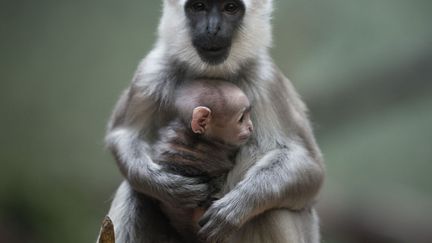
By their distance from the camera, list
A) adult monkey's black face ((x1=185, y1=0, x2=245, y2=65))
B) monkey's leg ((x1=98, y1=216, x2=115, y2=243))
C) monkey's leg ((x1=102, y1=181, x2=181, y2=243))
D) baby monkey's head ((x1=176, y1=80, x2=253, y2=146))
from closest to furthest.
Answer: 1. monkey's leg ((x1=98, y1=216, x2=115, y2=243))
2. baby monkey's head ((x1=176, y1=80, x2=253, y2=146))
3. adult monkey's black face ((x1=185, y1=0, x2=245, y2=65))
4. monkey's leg ((x1=102, y1=181, x2=181, y2=243))

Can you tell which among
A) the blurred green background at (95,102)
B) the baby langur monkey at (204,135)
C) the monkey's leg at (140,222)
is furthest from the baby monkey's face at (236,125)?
the blurred green background at (95,102)

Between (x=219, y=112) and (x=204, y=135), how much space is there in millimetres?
254

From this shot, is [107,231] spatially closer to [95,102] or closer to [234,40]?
[234,40]

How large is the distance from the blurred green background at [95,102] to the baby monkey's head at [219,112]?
6188 mm

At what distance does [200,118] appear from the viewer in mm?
6016

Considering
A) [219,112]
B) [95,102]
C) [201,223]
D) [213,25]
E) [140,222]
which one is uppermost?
[213,25]

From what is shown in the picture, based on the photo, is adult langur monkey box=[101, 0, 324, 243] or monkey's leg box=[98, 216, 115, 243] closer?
monkey's leg box=[98, 216, 115, 243]

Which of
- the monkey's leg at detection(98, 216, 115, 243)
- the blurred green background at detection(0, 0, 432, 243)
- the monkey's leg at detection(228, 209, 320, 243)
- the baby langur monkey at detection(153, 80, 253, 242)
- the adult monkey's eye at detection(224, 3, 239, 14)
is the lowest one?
the blurred green background at detection(0, 0, 432, 243)

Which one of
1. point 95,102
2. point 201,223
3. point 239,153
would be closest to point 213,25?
point 239,153

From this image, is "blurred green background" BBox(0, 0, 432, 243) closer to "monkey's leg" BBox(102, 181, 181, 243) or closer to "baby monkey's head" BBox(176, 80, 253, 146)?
"monkey's leg" BBox(102, 181, 181, 243)

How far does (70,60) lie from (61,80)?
1.19 feet

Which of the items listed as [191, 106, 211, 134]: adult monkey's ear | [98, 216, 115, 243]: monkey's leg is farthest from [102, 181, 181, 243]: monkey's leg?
[191, 106, 211, 134]: adult monkey's ear

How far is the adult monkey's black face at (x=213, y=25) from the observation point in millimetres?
6223

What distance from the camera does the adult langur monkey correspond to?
20.7 ft
